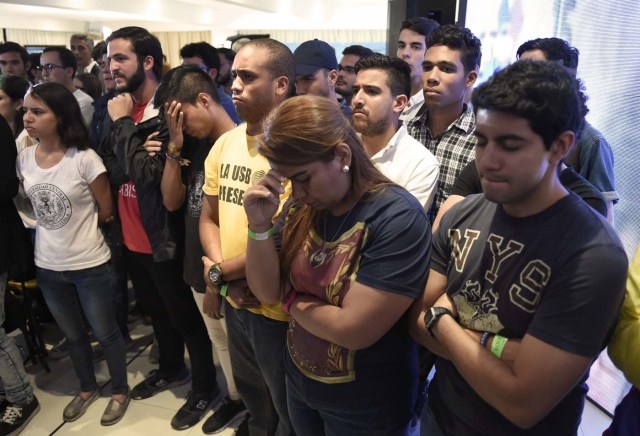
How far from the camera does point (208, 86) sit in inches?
73.4

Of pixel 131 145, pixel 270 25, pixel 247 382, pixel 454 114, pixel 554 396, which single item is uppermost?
pixel 270 25

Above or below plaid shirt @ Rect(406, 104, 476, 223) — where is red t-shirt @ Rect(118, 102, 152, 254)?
below

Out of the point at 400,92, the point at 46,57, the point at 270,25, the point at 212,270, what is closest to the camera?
the point at 212,270

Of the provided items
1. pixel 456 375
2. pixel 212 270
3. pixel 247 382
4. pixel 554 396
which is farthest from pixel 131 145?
pixel 554 396

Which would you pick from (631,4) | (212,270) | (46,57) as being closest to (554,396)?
(212,270)

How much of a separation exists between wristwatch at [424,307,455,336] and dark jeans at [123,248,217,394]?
4.69ft

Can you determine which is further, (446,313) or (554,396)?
(446,313)

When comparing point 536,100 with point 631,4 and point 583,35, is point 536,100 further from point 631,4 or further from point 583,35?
point 583,35

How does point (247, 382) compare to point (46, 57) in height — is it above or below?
below

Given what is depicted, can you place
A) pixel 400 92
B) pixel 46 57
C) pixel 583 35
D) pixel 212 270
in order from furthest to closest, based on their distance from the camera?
pixel 46 57, pixel 583 35, pixel 400 92, pixel 212 270

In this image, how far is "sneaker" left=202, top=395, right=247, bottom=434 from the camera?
2.23 m

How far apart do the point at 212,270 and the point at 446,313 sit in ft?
2.95

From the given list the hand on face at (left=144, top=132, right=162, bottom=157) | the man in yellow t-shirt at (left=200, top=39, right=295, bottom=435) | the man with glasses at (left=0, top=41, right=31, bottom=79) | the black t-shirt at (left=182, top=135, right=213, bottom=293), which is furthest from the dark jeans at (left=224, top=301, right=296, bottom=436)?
the man with glasses at (left=0, top=41, right=31, bottom=79)

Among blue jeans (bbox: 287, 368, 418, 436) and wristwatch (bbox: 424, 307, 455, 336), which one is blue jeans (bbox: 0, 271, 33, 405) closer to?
blue jeans (bbox: 287, 368, 418, 436)
